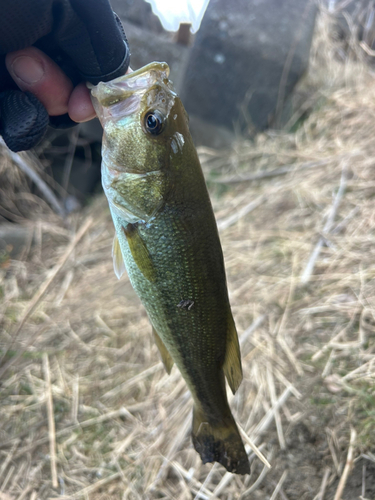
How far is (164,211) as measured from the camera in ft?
4.30

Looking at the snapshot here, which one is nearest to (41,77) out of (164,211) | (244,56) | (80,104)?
(80,104)

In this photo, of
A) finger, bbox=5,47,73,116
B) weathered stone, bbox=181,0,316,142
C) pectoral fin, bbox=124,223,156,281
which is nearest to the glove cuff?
finger, bbox=5,47,73,116

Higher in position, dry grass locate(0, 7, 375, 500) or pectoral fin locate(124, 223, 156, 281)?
pectoral fin locate(124, 223, 156, 281)

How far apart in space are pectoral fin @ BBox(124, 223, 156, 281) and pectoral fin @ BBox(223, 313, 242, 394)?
38 cm

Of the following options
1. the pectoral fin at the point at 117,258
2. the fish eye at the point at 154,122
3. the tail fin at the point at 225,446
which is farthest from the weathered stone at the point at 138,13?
the tail fin at the point at 225,446

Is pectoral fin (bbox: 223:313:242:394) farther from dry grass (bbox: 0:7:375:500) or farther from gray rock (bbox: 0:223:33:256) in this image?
gray rock (bbox: 0:223:33:256)

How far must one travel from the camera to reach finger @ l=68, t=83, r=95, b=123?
61.4 inches

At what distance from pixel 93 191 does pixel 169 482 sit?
401 centimetres

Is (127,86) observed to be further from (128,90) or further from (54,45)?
(54,45)

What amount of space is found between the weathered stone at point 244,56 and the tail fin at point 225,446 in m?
4.10

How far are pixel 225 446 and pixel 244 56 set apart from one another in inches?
180

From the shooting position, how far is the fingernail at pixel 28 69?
1.39m

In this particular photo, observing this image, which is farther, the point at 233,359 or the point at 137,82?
the point at 233,359

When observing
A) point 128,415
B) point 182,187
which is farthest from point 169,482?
point 182,187
